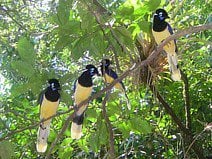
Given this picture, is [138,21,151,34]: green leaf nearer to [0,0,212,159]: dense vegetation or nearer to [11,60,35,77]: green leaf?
[0,0,212,159]: dense vegetation

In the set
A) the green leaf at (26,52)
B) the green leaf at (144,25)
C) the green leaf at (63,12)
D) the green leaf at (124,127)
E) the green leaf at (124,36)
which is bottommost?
the green leaf at (124,127)

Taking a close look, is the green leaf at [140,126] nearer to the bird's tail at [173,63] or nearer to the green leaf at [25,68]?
the bird's tail at [173,63]

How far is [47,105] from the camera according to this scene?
1837mm

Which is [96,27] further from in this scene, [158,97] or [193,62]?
[193,62]

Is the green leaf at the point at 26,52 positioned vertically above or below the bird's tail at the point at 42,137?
above

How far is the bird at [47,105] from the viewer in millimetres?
1646

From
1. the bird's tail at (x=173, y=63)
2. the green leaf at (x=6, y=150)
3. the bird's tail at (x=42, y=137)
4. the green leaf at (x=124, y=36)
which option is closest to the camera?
the green leaf at (x=6, y=150)

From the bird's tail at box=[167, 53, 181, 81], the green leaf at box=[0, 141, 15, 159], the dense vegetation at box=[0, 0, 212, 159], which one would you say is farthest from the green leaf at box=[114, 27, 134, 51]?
the green leaf at box=[0, 141, 15, 159]

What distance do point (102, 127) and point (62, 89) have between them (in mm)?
327

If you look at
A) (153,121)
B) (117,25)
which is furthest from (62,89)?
(153,121)

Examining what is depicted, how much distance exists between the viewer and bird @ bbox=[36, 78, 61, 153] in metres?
1.65

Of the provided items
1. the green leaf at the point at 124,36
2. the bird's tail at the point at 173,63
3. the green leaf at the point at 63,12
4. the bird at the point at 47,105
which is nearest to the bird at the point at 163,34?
the bird's tail at the point at 173,63

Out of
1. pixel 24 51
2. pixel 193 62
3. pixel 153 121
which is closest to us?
→ pixel 24 51

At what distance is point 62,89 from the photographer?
5.64 ft
